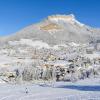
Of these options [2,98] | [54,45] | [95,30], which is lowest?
[2,98]

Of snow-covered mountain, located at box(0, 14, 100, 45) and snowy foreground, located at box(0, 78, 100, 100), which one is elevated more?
snow-covered mountain, located at box(0, 14, 100, 45)

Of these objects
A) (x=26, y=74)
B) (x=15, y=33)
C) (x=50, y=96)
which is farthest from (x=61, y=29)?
(x=50, y=96)

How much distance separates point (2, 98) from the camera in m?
20.2

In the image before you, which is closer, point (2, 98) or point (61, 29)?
point (2, 98)

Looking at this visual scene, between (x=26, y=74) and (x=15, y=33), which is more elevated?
(x=15, y=33)

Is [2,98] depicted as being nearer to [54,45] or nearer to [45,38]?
[54,45]

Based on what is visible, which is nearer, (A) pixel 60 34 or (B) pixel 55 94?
(B) pixel 55 94

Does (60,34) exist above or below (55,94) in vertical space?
above

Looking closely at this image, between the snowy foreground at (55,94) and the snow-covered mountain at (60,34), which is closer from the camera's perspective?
the snowy foreground at (55,94)

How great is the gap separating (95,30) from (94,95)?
148 meters

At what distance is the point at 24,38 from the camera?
A: 487ft

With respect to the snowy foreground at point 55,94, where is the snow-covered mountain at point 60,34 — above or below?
above

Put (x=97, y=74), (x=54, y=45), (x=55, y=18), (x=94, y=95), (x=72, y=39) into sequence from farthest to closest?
(x=55, y=18) < (x=72, y=39) < (x=54, y=45) < (x=97, y=74) < (x=94, y=95)

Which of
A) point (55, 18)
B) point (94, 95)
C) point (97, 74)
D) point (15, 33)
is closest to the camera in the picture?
point (94, 95)
